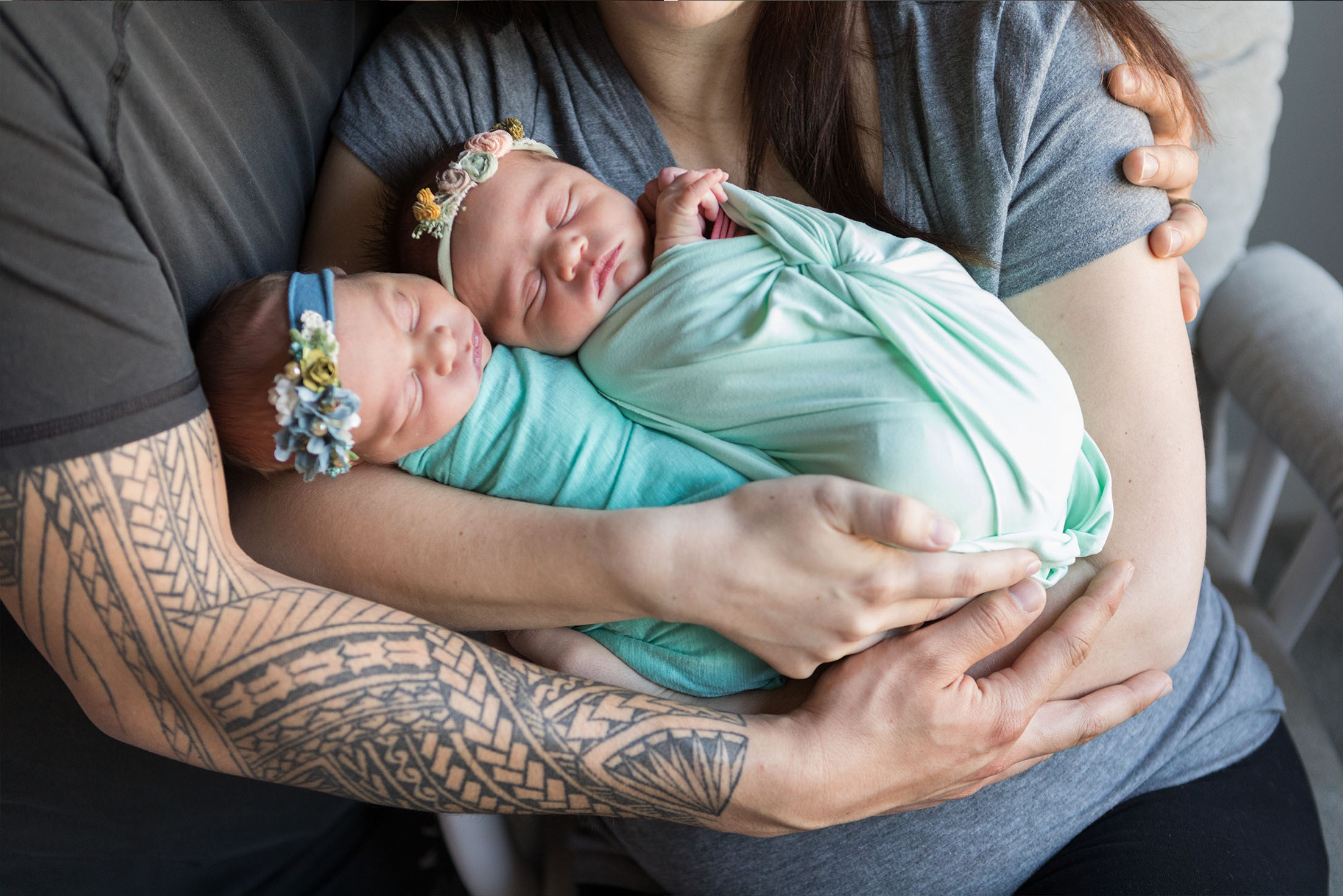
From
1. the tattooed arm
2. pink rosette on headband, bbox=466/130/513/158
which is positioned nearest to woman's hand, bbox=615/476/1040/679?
the tattooed arm

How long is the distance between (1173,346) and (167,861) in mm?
1754

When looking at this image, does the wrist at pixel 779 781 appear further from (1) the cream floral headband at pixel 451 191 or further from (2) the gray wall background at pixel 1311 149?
(2) the gray wall background at pixel 1311 149

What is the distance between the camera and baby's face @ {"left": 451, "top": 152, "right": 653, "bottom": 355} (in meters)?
1.19

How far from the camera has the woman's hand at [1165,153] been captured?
3.85 feet

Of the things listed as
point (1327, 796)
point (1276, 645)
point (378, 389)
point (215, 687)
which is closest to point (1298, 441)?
point (1276, 645)

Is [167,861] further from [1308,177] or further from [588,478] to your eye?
[1308,177]

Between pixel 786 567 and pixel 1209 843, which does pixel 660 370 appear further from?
pixel 1209 843

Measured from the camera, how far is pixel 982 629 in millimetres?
1083

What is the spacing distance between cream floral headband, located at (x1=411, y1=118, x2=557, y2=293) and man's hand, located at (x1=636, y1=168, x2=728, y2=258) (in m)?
0.24

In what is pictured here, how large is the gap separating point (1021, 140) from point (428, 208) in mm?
785

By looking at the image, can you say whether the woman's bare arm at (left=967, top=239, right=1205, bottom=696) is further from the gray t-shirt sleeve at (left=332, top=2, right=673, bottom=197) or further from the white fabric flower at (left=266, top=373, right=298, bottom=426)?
the white fabric flower at (left=266, top=373, right=298, bottom=426)

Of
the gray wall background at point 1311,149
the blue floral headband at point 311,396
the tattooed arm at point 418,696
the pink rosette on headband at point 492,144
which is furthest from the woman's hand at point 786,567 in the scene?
the gray wall background at point 1311,149

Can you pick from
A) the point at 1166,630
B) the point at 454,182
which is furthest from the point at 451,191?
the point at 1166,630

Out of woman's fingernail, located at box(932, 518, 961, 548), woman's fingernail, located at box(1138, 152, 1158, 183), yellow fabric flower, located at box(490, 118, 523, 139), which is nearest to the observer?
Answer: woman's fingernail, located at box(932, 518, 961, 548)
